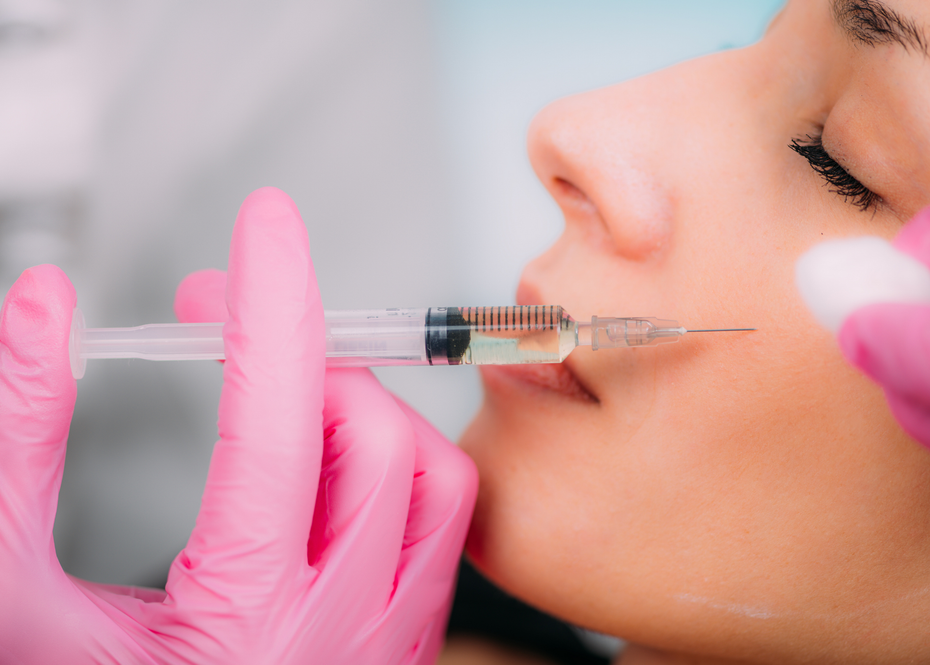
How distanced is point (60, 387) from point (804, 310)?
2.94 feet

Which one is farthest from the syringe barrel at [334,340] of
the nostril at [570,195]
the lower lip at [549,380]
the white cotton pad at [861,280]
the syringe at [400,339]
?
the white cotton pad at [861,280]

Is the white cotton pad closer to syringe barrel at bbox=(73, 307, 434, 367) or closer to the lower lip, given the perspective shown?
the lower lip

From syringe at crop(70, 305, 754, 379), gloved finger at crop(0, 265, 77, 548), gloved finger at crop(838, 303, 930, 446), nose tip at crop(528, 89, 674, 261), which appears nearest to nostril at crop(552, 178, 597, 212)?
nose tip at crop(528, 89, 674, 261)

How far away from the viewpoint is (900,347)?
1.44 ft

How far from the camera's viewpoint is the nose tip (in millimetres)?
776

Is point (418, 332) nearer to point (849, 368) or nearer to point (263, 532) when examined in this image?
point (263, 532)

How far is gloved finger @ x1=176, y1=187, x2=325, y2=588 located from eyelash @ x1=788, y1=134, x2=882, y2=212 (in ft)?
2.07

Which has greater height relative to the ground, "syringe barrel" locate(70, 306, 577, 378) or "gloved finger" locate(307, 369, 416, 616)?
"syringe barrel" locate(70, 306, 577, 378)

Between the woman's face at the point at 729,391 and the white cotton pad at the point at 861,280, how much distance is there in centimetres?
16

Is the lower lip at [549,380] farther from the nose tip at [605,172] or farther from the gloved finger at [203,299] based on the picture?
the gloved finger at [203,299]

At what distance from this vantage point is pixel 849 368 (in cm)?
66

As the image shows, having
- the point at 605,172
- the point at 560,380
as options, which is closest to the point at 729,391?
the point at 560,380

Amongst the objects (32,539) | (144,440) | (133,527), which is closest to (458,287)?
(144,440)

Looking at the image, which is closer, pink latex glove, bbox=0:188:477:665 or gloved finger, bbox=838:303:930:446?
gloved finger, bbox=838:303:930:446
